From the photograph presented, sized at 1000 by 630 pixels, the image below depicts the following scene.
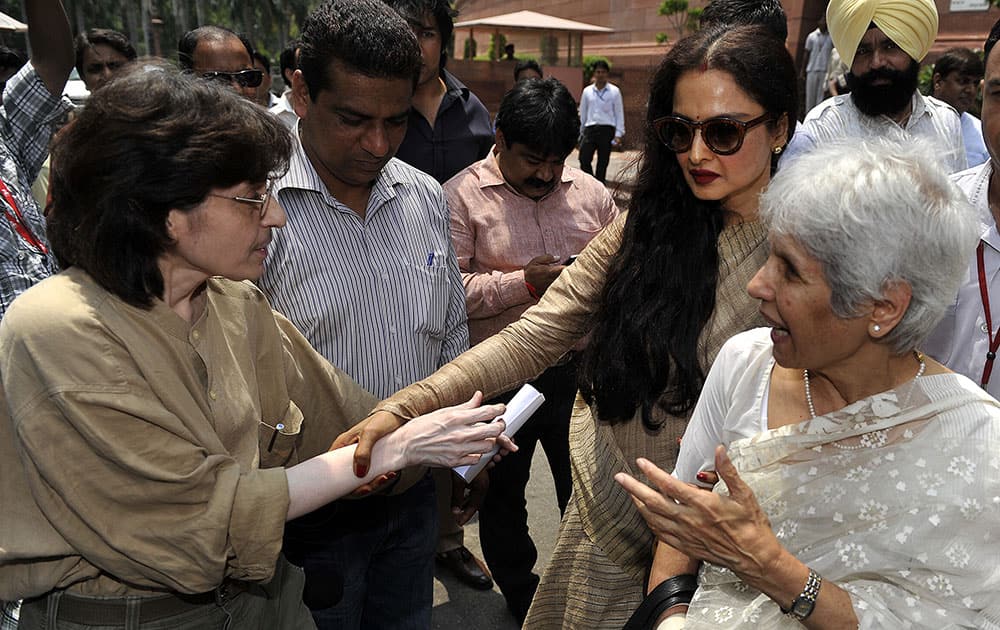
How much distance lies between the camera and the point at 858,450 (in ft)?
5.33

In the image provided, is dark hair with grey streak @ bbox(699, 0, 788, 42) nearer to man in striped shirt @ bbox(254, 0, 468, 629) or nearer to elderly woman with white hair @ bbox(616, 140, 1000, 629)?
man in striped shirt @ bbox(254, 0, 468, 629)

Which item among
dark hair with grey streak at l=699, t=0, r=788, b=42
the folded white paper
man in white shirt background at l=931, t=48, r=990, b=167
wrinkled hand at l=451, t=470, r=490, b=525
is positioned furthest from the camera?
man in white shirt background at l=931, t=48, r=990, b=167

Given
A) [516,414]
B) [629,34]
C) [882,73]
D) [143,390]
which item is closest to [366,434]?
[516,414]

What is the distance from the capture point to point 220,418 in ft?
5.75

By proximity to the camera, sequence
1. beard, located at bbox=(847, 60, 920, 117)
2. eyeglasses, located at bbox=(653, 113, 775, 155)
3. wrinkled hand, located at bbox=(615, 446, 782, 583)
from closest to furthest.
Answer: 1. wrinkled hand, located at bbox=(615, 446, 782, 583)
2. eyeglasses, located at bbox=(653, 113, 775, 155)
3. beard, located at bbox=(847, 60, 920, 117)

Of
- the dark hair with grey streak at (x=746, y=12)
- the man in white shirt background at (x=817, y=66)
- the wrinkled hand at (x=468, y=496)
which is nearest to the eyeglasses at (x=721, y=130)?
the wrinkled hand at (x=468, y=496)

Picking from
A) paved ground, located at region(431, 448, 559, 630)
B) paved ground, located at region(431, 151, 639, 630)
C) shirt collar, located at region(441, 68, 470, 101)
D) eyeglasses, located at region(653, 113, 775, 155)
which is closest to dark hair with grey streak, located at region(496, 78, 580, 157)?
paved ground, located at region(431, 151, 639, 630)

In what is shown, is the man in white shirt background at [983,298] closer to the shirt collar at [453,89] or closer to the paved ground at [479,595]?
the paved ground at [479,595]

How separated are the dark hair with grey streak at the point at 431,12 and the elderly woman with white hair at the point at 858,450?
9.74ft

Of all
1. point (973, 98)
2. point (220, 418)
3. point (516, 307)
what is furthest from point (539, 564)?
point (973, 98)

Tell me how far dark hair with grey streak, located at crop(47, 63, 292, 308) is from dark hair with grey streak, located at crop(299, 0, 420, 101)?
72 cm

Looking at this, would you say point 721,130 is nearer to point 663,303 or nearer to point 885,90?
point 663,303

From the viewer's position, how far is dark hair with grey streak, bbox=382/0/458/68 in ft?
13.8

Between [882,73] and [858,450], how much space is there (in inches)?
126
